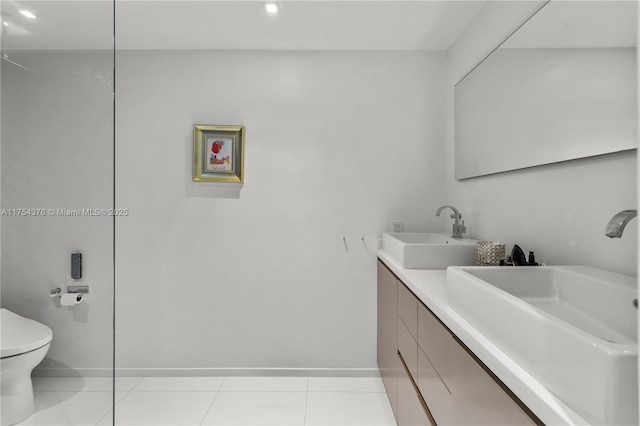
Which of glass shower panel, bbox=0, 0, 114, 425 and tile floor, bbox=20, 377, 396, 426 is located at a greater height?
glass shower panel, bbox=0, 0, 114, 425

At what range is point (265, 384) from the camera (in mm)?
2512

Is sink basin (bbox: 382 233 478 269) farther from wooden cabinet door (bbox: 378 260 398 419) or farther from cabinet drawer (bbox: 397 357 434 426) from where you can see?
cabinet drawer (bbox: 397 357 434 426)

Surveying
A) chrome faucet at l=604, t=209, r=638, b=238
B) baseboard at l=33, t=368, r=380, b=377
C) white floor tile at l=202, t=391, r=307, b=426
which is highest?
chrome faucet at l=604, t=209, r=638, b=238

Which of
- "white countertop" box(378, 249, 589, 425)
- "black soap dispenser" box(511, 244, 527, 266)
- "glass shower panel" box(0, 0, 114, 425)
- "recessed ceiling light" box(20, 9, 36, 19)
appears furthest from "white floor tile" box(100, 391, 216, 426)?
"recessed ceiling light" box(20, 9, 36, 19)

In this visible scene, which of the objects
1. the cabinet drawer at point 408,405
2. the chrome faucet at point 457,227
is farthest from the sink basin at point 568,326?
the chrome faucet at point 457,227

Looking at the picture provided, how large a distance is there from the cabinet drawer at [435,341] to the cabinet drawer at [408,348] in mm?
117

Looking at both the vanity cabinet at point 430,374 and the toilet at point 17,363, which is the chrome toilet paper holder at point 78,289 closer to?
the toilet at point 17,363

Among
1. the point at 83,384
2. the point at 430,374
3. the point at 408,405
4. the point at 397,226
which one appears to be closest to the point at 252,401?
the point at 408,405

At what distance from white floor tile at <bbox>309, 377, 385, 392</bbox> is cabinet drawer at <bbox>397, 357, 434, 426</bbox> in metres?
0.59

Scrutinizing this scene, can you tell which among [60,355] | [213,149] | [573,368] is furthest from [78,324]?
[213,149]

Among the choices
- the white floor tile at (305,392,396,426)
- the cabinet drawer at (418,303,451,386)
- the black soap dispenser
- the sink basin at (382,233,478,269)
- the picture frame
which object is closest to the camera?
the cabinet drawer at (418,303,451,386)

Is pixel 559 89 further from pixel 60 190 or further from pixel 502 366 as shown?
pixel 60 190

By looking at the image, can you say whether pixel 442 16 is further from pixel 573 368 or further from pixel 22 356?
pixel 22 356

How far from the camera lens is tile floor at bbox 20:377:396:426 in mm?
2115
